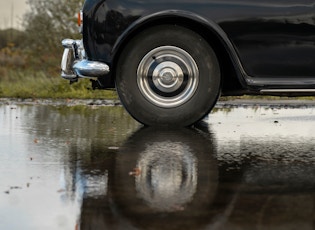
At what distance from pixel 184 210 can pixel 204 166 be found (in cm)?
130

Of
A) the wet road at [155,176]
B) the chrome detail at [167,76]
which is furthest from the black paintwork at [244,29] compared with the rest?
the wet road at [155,176]

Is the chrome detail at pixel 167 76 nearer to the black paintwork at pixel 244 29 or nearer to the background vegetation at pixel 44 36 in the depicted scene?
the black paintwork at pixel 244 29

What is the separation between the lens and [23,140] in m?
5.76

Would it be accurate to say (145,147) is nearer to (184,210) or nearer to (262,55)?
(262,55)

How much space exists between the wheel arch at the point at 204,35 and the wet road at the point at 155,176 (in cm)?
56

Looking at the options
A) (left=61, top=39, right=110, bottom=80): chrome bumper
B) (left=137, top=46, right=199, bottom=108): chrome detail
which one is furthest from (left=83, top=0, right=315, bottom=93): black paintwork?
(left=137, top=46, right=199, bottom=108): chrome detail

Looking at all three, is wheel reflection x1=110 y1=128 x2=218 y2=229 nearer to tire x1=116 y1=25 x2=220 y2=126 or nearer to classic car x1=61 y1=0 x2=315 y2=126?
tire x1=116 y1=25 x2=220 y2=126

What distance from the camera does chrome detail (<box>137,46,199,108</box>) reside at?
20.9ft

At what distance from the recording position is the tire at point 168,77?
6.32 m

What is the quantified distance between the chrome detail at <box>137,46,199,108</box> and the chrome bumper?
1.22ft

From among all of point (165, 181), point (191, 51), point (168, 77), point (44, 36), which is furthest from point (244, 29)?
point (44, 36)

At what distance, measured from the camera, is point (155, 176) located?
4.17 meters

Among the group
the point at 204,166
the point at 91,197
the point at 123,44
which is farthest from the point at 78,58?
the point at 91,197

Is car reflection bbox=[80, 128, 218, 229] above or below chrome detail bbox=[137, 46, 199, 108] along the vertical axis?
below
